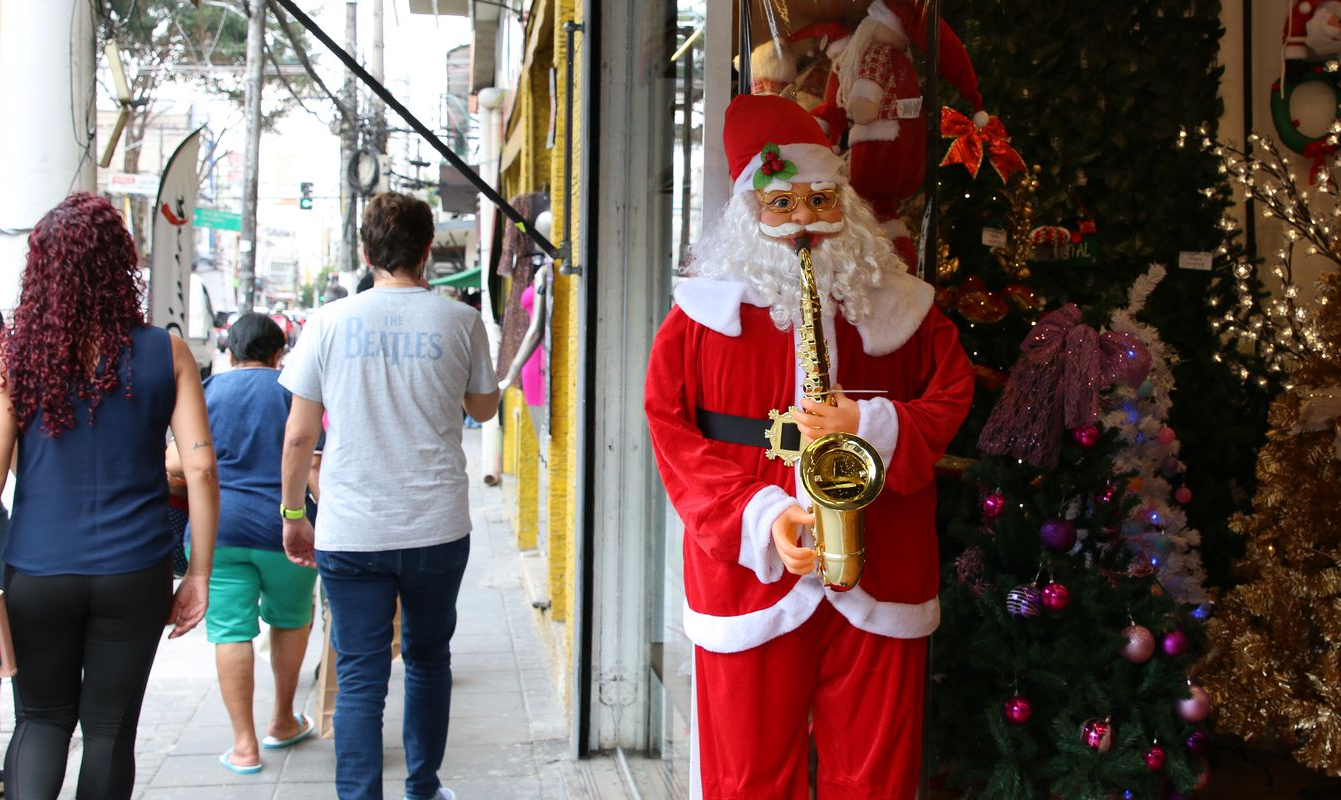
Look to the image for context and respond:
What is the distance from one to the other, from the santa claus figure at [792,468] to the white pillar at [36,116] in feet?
9.97

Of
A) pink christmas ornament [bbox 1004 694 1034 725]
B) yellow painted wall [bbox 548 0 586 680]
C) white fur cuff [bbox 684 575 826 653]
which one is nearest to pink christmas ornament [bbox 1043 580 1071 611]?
pink christmas ornament [bbox 1004 694 1034 725]

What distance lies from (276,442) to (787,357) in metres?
2.69

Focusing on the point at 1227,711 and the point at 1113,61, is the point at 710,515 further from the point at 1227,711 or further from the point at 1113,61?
the point at 1113,61

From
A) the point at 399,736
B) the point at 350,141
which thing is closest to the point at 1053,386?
the point at 399,736

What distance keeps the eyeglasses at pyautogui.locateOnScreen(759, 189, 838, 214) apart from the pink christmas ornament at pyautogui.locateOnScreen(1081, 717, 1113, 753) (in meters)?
1.64

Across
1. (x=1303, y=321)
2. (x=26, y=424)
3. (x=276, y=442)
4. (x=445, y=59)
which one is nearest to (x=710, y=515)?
(x=26, y=424)

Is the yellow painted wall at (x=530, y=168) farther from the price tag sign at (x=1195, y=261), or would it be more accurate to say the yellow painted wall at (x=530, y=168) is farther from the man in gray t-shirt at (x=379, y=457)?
the man in gray t-shirt at (x=379, y=457)

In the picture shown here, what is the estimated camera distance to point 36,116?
14.6ft

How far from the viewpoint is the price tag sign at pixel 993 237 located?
4.16m

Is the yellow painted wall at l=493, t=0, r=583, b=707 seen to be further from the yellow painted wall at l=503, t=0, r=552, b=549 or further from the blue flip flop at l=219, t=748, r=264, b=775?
the blue flip flop at l=219, t=748, r=264, b=775

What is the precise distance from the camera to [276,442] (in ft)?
14.7

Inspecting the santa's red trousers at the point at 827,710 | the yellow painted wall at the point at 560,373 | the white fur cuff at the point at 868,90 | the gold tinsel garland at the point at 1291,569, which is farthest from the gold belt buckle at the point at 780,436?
the yellow painted wall at the point at 560,373

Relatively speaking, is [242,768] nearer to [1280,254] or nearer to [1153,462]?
[1153,462]

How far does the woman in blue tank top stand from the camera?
285cm
